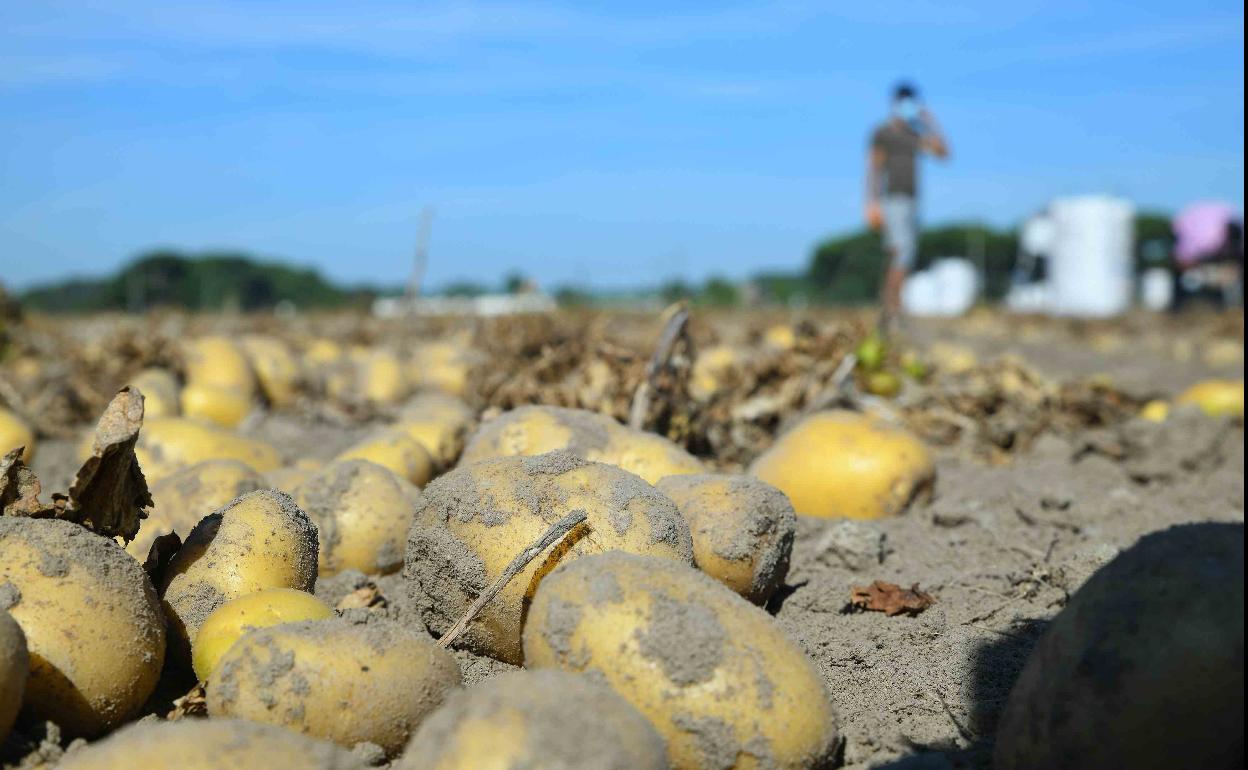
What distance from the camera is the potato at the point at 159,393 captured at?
6.96m

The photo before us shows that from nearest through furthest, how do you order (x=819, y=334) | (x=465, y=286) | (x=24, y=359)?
(x=819, y=334), (x=24, y=359), (x=465, y=286)

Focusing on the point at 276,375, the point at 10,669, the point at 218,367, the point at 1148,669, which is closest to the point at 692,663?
the point at 1148,669

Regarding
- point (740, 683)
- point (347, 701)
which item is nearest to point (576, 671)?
point (740, 683)

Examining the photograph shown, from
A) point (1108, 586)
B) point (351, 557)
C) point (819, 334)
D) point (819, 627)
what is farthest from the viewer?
point (819, 334)

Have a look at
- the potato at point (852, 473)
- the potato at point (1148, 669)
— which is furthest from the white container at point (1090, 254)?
the potato at point (1148, 669)

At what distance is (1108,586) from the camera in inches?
92.0

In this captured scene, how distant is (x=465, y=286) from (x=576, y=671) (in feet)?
68.8

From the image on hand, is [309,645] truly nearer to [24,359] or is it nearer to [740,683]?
[740,683]

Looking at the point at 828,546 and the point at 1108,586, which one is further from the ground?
the point at 1108,586

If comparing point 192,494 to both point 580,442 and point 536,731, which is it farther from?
point 536,731

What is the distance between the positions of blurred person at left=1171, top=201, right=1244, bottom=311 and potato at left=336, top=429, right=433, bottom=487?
1943 centimetres

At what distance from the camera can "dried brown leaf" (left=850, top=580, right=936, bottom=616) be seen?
3.56 metres

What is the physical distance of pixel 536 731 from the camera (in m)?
2.00

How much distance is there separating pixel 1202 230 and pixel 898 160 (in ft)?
40.2
